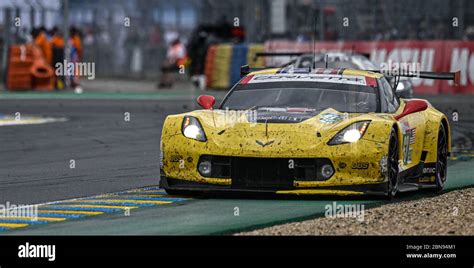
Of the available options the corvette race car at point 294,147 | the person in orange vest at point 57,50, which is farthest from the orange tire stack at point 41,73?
the corvette race car at point 294,147

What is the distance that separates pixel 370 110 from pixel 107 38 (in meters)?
36.1

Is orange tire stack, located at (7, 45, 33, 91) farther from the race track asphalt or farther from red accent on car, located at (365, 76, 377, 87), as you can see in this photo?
red accent on car, located at (365, 76, 377, 87)

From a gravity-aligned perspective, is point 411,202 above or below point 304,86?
below

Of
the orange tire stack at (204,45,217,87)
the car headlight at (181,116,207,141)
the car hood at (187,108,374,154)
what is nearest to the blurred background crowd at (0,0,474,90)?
the orange tire stack at (204,45,217,87)

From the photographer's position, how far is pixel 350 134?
37.8 ft

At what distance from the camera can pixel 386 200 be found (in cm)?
1174

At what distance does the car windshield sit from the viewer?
41.1ft

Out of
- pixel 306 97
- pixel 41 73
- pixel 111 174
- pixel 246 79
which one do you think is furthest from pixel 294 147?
pixel 41 73

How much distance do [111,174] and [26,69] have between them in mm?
23274

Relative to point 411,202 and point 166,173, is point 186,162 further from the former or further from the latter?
point 411,202

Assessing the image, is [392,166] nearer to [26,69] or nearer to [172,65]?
[26,69]

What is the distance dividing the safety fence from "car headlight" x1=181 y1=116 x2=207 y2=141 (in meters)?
24.9

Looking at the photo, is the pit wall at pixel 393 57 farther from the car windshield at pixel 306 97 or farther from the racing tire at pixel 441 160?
the car windshield at pixel 306 97
